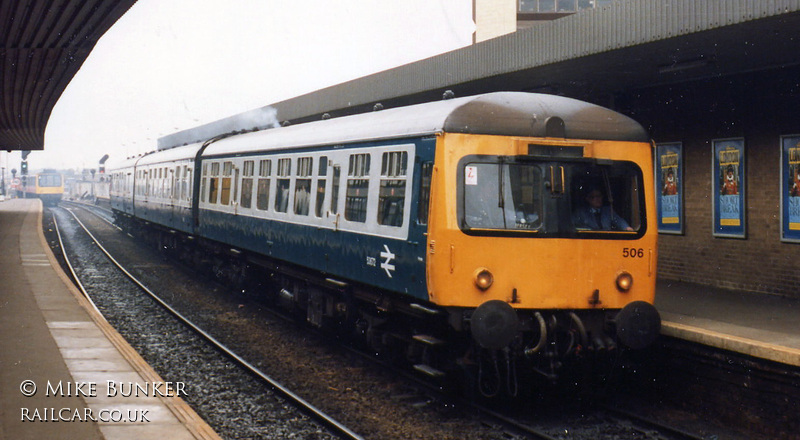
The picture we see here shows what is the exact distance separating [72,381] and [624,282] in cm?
551

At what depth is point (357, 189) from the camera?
931cm

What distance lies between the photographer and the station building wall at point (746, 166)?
1078 cm

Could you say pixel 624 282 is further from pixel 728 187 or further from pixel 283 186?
pixel 283 186

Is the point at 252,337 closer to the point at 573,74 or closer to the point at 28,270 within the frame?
the point at 573,74

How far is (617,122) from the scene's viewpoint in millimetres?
8109

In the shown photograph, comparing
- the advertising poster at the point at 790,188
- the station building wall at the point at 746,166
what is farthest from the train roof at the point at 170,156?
the advertising poster at the point at 790,188

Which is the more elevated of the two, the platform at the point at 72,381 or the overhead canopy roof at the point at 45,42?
the overhead canopy roof at the point at 45,42

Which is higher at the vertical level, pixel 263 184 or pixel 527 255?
pixel 263 184

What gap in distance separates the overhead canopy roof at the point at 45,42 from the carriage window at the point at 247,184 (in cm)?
317

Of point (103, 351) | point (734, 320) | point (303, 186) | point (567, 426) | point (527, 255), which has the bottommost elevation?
point (567, 426)

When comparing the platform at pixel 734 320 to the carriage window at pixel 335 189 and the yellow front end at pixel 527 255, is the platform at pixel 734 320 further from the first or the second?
the carriage window at pixel 335 189

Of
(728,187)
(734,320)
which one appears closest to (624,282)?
(734,320)

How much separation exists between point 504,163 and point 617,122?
4.69ft

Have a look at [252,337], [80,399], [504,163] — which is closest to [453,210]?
[504,163]
